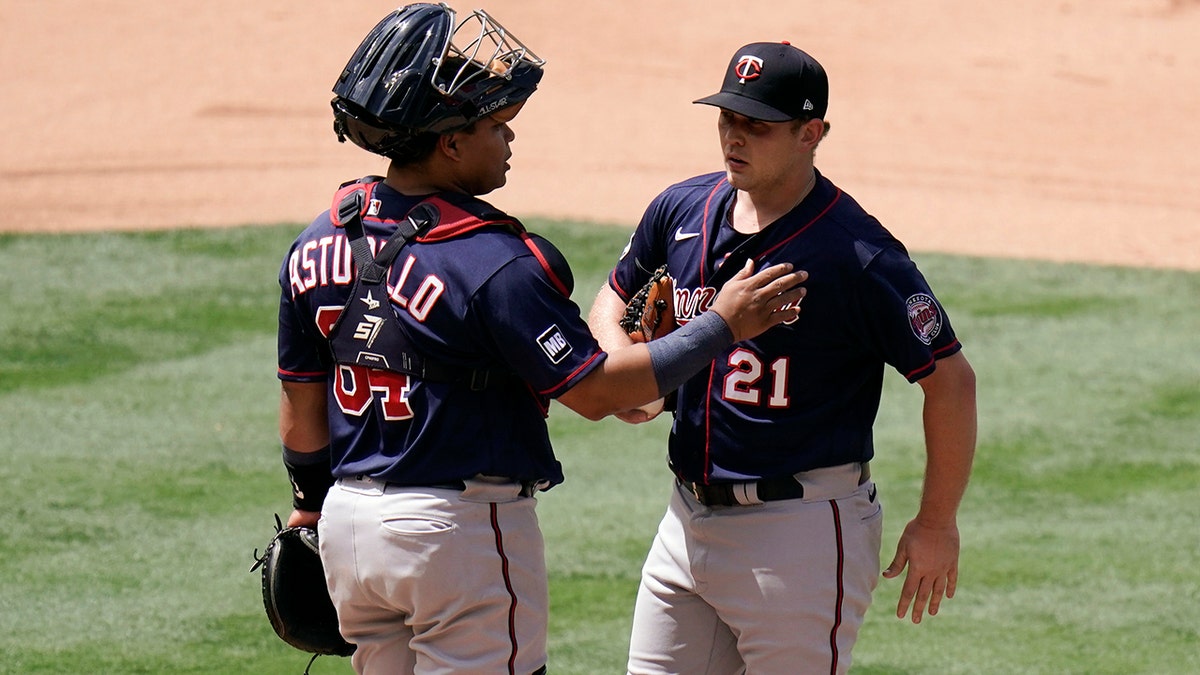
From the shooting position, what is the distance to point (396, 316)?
112 inches

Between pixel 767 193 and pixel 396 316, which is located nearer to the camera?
pixel 396 316

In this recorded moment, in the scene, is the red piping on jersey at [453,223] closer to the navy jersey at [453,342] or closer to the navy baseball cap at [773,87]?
the navy jersey at [453,342]

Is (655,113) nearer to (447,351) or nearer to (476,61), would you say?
(476,61)

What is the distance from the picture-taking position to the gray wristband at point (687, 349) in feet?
9.39

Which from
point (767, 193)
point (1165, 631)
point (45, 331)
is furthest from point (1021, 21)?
point (767, 193)

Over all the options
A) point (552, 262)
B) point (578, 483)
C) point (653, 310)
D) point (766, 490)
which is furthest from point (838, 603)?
point (578, 483)

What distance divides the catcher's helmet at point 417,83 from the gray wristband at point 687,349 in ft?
1.79

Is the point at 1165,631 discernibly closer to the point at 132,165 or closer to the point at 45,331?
the point at 45,331

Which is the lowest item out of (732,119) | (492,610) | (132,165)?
(132,165)

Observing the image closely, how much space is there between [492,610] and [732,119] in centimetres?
111

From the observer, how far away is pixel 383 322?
2.87 m

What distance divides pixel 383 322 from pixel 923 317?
1.05 m

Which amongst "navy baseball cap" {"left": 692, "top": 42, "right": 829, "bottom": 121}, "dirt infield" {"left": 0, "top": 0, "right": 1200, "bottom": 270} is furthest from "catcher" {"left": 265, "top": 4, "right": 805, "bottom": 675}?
"dirt infield" {"left": 0, "top": 0, "right": 1200, "bottom": 270}

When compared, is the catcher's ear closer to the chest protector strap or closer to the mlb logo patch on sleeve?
the mlb logo patch on sleeve
